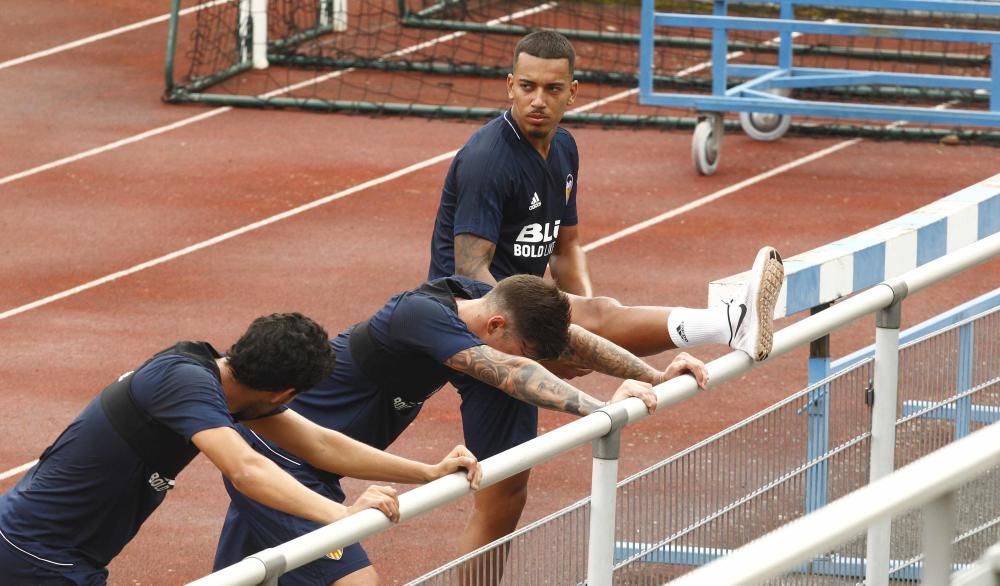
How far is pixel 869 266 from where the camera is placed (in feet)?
19.0

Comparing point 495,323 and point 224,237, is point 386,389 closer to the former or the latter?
point 495,323

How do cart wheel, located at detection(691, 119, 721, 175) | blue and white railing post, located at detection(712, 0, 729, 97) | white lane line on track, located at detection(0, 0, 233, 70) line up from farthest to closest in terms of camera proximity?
white lane line on track, located at detection(0, 0, 233, 70) < cart wheel, located at detection(691, 119, 721, 175) < blue and white railing post, located at detection(712, 0, 729, 97)

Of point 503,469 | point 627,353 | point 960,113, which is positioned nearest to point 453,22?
point 960,113

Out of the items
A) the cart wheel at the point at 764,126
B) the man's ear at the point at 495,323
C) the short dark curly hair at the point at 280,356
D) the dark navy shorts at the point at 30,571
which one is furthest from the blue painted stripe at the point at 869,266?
the cart wheel at the point at 764,126

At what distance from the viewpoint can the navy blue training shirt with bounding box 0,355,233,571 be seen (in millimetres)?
4348

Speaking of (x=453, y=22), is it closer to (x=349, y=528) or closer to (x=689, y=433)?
(x=689, y=433)

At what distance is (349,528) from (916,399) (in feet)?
7.32

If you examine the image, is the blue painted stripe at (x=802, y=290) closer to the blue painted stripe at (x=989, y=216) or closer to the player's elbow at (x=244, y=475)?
the blue painted stripe at (x=989, y=216)

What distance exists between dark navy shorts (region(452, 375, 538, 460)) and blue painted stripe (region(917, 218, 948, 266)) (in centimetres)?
151

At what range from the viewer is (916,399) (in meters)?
4.96

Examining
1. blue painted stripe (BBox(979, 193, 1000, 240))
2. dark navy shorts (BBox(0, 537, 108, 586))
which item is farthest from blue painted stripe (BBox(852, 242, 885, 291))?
dark navy shorts (BBox(0, 537, 108, 586))

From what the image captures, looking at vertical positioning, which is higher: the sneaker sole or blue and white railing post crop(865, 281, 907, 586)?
the sneaker sole

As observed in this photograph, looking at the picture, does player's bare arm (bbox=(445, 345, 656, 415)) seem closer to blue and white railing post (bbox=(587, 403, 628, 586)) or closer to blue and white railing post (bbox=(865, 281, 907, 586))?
blue and white railing post (bbox=(587, 403, 628, 586))

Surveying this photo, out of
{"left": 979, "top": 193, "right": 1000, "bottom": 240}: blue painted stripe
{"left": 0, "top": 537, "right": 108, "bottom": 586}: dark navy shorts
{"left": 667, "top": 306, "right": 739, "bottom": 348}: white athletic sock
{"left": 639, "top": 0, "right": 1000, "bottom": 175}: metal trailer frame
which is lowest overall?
{"left": 0, "top": 537, "right": 108, "bottom": 586}: dark navy shorts
